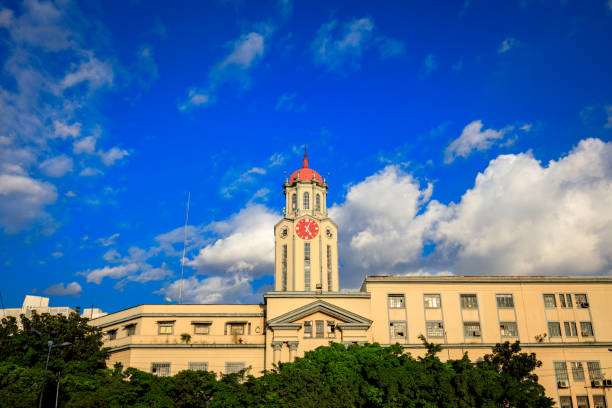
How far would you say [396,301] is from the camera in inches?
2306

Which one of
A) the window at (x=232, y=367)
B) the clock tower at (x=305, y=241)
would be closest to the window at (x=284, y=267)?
the clock tower at (x=305, y=241)

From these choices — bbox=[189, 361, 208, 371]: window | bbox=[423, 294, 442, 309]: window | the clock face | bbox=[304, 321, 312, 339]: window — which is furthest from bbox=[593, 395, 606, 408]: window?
bbox=[189, 361, 208, 371]: window

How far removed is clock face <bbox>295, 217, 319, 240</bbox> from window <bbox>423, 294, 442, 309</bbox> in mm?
19221

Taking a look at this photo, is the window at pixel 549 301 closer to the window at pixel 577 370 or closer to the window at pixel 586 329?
the window at pixel 586 329

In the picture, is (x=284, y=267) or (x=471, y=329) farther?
(x=284, y=267)

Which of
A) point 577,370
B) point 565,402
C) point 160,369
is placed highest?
point 160,369

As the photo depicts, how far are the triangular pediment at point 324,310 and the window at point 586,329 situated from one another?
984 inches

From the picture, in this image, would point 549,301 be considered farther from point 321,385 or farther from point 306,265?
point 321,385

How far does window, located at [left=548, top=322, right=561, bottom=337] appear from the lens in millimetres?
58000

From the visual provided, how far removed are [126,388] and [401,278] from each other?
3162 cm

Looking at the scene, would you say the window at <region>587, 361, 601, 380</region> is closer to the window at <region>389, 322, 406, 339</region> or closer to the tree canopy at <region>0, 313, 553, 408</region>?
the tree canopy at <region>0, 313, 553, 408</region>

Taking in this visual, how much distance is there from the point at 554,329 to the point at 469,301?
9.94m

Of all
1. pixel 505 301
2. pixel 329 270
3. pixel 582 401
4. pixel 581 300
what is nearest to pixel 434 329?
pixel 505 301

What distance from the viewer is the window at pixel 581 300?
59.7 meters
